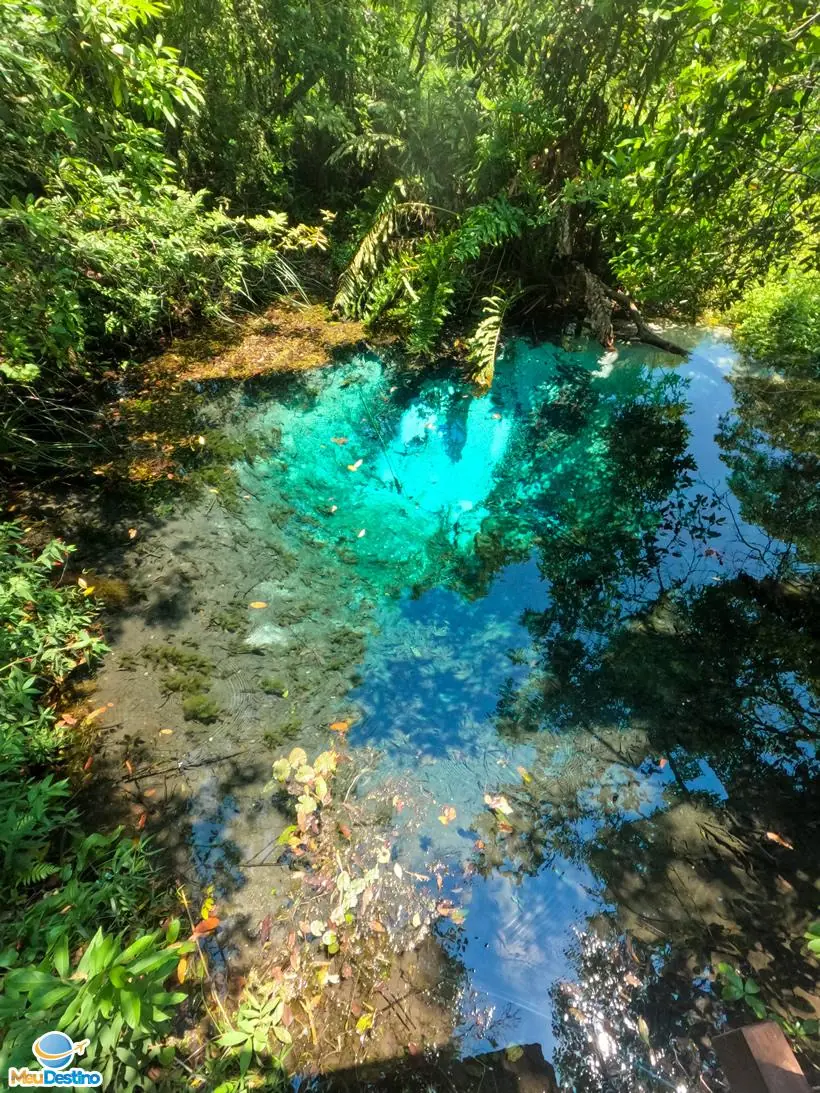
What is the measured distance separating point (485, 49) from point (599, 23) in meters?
1.39

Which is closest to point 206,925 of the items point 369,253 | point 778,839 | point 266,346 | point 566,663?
point 566,663

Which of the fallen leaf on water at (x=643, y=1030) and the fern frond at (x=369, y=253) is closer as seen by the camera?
the fallen leaf on water at (x=643, y=1030)

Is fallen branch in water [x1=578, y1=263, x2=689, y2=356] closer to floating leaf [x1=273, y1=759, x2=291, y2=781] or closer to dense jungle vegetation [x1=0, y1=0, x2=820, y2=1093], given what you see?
dense jungle vegetation [x1=0, y1=0, x2=820, y2=1093]

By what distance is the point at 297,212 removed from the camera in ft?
20.1

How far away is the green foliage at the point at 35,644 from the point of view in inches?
91.0

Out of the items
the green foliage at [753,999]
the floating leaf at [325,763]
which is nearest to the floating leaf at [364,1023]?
the floating leaf at [325,763]

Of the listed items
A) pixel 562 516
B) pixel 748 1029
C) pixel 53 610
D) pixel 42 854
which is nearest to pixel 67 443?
pixel 53 610

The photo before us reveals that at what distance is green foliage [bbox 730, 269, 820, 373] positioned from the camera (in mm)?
4875

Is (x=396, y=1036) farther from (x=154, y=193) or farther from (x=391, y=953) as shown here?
(x=154, y=193)

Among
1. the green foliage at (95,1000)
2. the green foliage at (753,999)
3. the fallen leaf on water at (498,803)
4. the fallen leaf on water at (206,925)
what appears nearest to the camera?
the green foliage at (95,1000)

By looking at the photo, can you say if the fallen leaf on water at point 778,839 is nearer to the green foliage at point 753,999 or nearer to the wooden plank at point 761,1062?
the green foliage at point 753,999

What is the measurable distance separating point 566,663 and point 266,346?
4.35 m

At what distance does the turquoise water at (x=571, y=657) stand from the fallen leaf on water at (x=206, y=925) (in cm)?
82

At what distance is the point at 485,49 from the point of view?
4.90 metres
